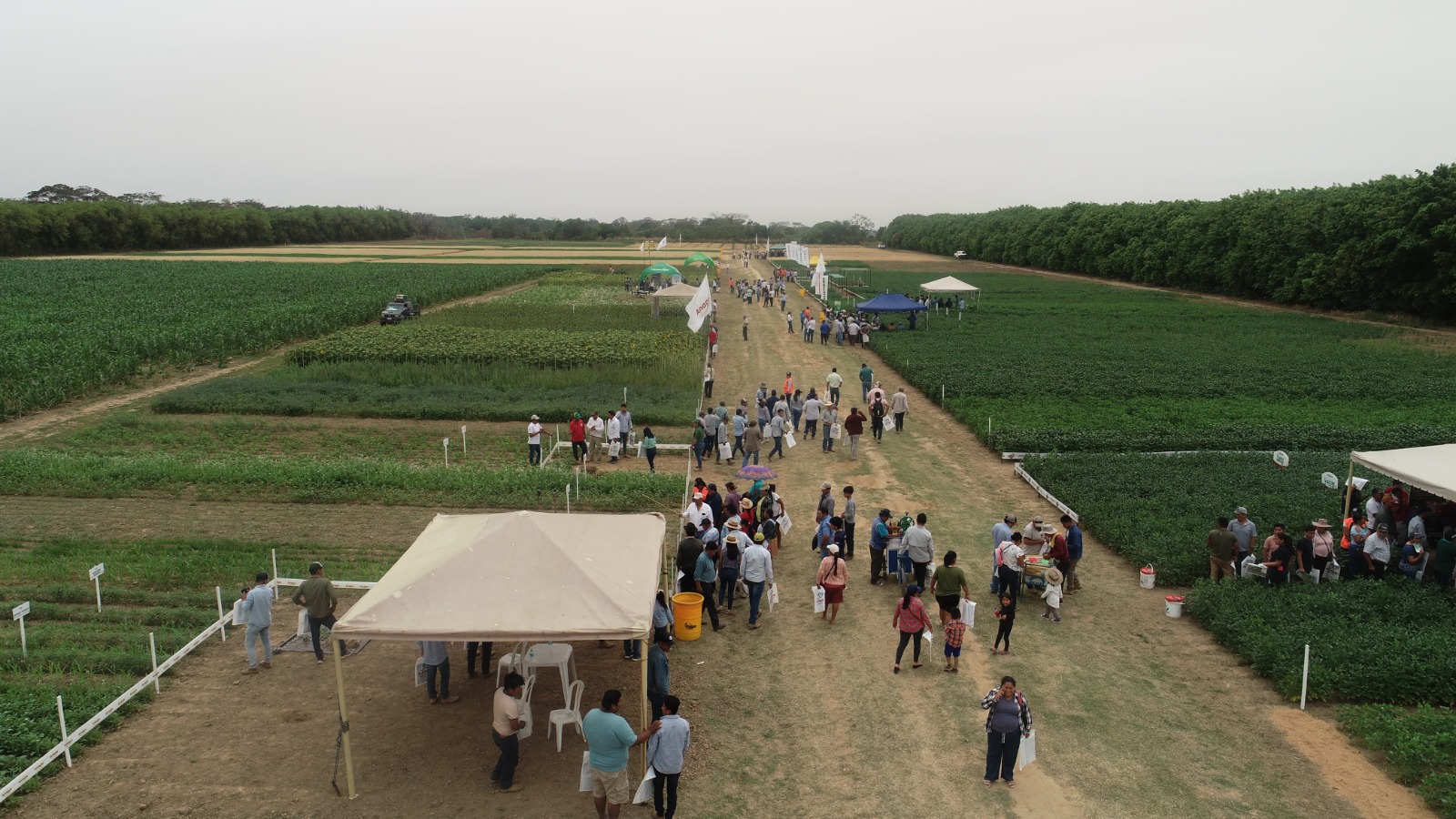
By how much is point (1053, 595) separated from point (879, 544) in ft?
8.57

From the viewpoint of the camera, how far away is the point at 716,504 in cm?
1468

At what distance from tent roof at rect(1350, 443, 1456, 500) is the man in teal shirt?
12.1 meters

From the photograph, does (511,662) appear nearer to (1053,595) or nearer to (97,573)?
(97,573)

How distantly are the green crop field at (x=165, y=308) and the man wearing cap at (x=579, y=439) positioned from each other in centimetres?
1745

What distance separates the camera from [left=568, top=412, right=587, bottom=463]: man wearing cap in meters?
20.9

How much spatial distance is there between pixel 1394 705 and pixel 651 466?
13970mm

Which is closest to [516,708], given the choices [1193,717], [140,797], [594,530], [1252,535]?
[594,530]

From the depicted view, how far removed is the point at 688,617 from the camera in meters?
12.1

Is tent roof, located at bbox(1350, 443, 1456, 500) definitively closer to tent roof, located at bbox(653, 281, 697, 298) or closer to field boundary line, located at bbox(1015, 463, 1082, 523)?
field boundary line, located at bbox(1015, 463, 1082, 523)

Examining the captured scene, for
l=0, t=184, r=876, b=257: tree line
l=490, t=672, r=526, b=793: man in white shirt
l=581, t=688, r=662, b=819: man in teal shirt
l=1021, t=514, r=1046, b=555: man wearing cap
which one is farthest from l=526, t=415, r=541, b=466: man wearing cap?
l=0, t=184, r=876, b=257: tree line

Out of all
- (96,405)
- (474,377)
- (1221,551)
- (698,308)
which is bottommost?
(96,405)

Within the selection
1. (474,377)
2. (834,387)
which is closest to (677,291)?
(474,377)

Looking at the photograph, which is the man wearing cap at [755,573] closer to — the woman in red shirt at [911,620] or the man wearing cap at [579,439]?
the woman in red shirt at [911,620]

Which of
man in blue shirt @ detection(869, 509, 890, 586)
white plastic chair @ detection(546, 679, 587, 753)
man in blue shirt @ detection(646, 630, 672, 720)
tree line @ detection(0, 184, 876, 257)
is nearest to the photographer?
white plastic chair @ detection(546, 679, 587, 753)
